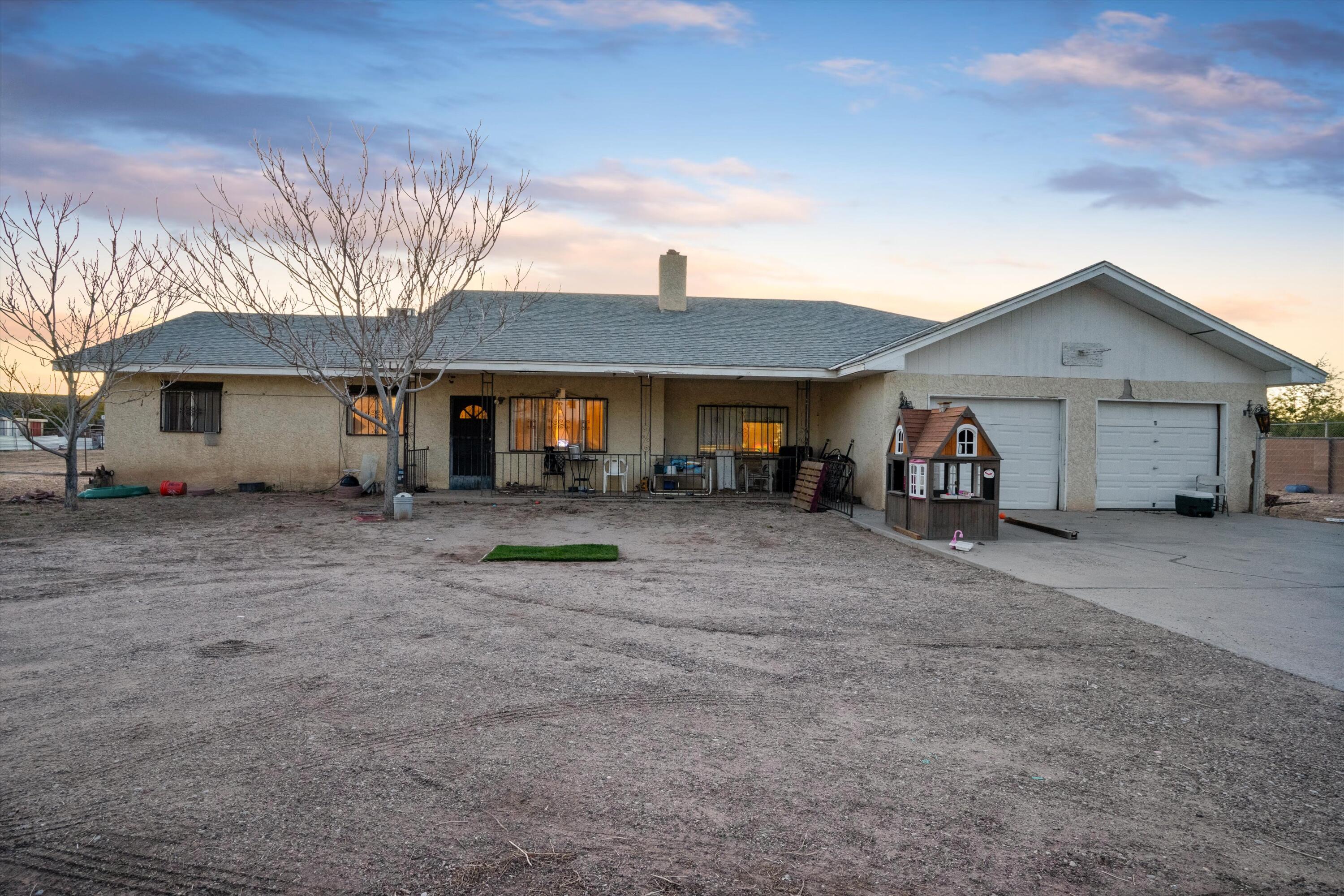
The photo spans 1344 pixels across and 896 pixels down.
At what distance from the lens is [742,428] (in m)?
16.5

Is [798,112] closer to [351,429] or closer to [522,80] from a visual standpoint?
[522,80]

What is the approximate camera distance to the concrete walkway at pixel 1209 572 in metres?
5.37

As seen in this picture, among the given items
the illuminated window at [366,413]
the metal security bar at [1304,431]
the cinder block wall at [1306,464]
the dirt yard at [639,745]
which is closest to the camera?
the dirt yard at [639,745]

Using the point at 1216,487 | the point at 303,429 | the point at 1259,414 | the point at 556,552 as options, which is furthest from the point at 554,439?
the point at 1259,414

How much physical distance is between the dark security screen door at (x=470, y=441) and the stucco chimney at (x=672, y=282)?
17.2ft

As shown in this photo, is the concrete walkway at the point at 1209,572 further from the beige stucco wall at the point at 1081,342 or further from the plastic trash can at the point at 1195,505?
the beige stucco wall at the point at 1081,342

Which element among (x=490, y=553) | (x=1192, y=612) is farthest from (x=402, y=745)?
(x=1192, y=612)

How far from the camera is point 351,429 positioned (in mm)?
15898

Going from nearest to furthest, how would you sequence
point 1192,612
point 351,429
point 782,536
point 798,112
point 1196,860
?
point 1196,860
point 1192,612
point 782,536
point 798,112
point 351,429

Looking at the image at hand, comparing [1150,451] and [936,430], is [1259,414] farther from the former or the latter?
[936,430]

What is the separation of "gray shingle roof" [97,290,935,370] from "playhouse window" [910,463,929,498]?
3930 millimetres

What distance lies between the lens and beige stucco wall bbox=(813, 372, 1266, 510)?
1276 cm

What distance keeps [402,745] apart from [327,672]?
134 cm

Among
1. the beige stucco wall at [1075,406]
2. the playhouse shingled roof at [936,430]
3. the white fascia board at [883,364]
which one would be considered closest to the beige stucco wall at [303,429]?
the beige stucco wall at [1075,406]
